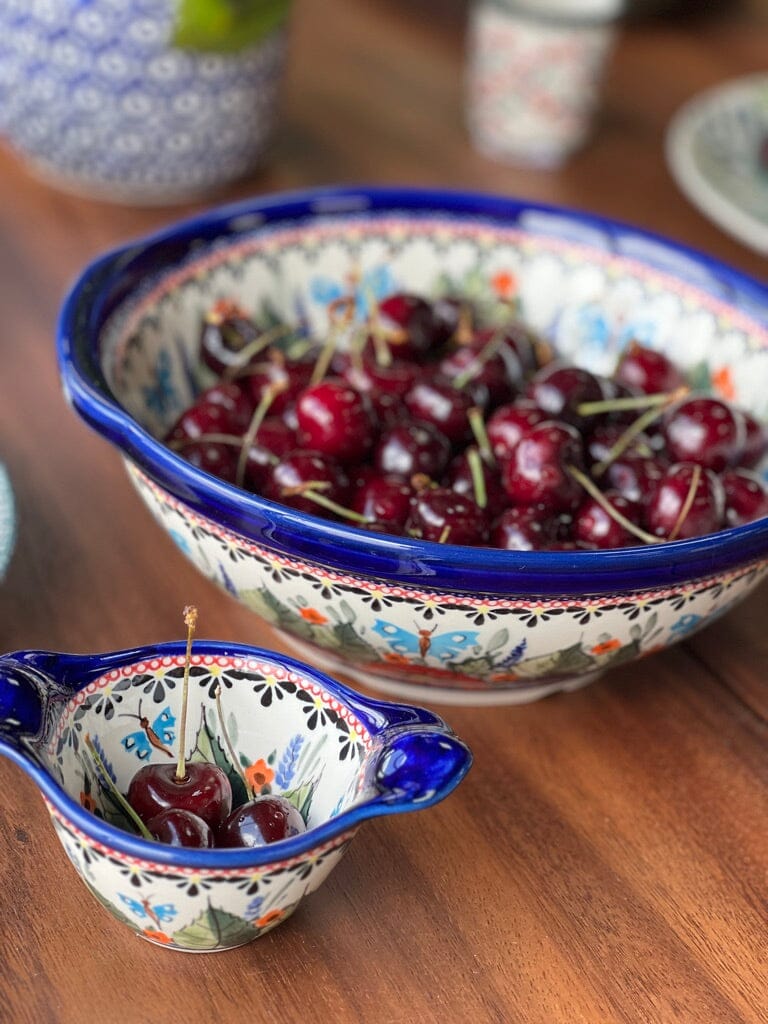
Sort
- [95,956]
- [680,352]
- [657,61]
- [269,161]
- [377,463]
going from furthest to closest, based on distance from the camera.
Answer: [657,61]
[269,161]
[680,352]
[377,463]
[95,956]

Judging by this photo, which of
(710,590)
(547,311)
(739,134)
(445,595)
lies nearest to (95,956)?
(445,595)

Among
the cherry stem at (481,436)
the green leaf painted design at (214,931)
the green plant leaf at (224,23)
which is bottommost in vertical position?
the green leaf painted design at (214,931)

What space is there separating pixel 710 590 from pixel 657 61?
1131mm

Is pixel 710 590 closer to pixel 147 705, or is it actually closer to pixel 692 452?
pixel 692 452

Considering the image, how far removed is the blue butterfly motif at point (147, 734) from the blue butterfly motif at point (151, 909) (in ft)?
0.26

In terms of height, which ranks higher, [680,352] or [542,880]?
[680,352]

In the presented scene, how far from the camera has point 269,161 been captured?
3.84 ft

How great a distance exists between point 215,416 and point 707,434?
0.28 metres

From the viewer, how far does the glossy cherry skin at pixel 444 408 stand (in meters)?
0.68

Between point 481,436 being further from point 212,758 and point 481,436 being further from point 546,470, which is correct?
point 212,758

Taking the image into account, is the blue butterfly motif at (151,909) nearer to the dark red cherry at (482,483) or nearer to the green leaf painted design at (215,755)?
the green leaf painted design at (215,755)

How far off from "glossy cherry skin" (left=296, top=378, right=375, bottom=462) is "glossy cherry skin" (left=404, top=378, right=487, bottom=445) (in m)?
0.04


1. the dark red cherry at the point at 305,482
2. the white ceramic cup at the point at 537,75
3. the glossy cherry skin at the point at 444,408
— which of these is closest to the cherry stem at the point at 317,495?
the dark red cherry at the point at 305,482

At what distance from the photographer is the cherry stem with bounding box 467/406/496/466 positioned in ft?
2.16
